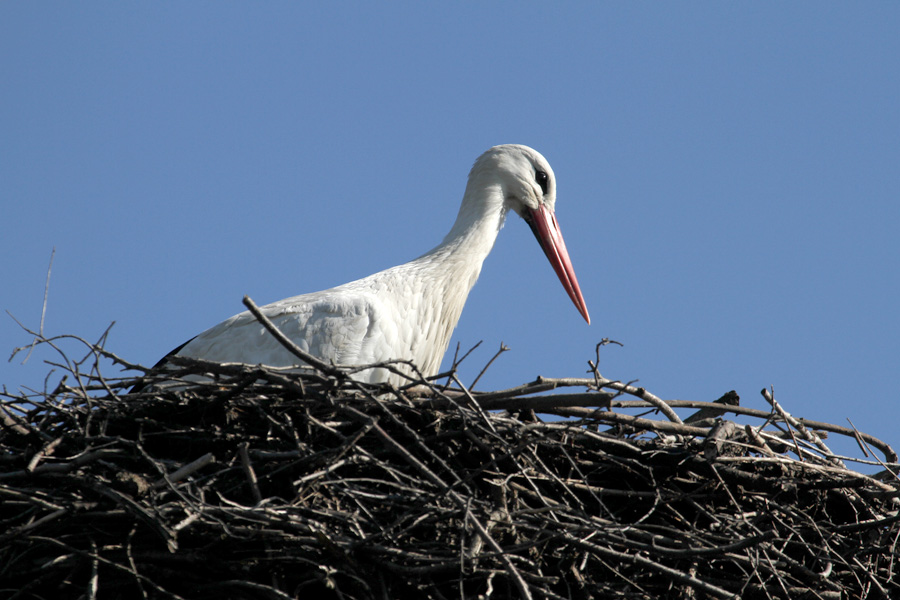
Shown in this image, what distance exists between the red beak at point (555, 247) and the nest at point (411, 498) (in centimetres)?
138

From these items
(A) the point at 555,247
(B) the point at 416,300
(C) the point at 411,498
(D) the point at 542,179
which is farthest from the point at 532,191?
(C) the point at 411,498

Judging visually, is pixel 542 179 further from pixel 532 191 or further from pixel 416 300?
pixel 416 300

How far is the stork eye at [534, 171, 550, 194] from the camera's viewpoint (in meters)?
4.00

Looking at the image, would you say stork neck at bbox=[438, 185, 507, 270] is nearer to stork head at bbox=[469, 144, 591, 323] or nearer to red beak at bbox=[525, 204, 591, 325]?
stork head at bbox=[469, 144, 591, 323]

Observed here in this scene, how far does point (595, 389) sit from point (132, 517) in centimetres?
113

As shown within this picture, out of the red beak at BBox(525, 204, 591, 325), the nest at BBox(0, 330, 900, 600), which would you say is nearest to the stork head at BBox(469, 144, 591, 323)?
the red beak at BBox(525, 204, 591, 325)

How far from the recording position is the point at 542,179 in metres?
4.02

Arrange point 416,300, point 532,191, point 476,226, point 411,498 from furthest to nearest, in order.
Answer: point 532,191, point 476,226, point 416,300, point 411,498

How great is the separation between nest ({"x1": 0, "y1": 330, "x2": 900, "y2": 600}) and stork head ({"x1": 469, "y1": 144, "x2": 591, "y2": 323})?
1.40m

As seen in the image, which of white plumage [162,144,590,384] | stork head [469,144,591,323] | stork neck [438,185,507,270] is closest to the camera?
white plumage [162,144,590,384]

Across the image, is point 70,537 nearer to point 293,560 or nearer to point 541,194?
point 293,560

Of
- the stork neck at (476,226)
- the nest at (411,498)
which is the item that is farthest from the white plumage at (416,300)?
the nest at (411,498)

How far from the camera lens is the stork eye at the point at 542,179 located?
157 inches

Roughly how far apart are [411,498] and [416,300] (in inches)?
55.6
